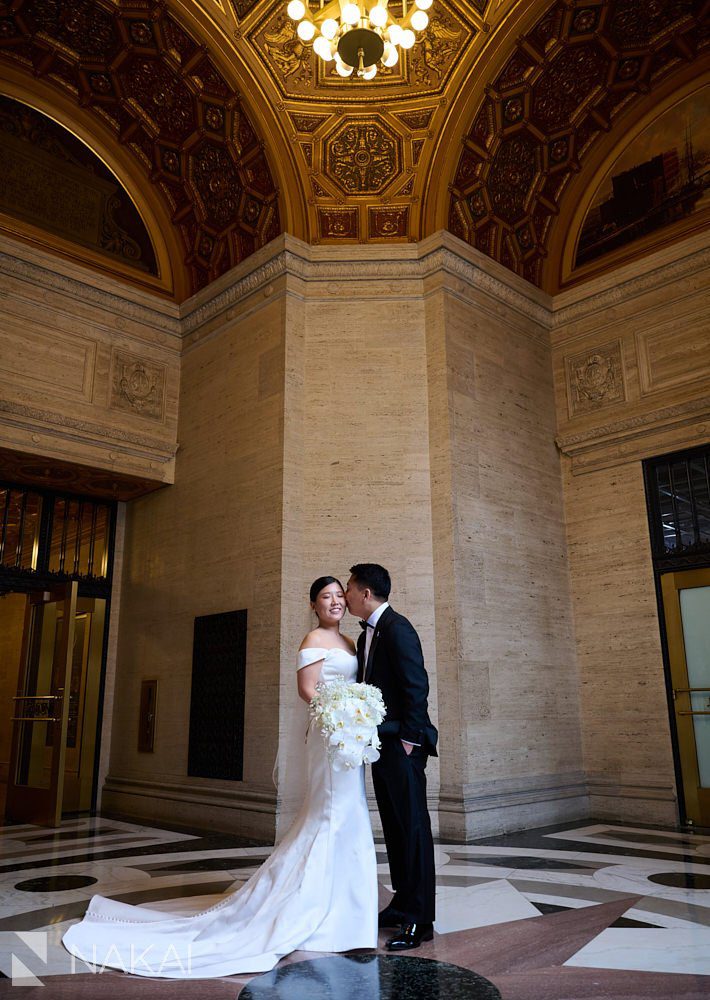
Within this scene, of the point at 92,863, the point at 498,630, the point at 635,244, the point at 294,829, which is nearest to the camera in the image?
the point at 294,829

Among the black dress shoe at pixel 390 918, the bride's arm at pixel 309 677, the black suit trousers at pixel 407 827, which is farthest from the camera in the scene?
the bride's arm at pixel 309 677

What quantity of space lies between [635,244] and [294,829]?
8349mm

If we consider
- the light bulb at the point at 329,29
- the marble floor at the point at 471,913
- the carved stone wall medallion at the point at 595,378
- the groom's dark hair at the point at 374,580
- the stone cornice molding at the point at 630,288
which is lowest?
the marble floor at the point at 471,913

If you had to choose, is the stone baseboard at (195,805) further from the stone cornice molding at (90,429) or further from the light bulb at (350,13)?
the light bulb at (350,13)

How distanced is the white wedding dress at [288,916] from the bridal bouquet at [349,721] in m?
0.15

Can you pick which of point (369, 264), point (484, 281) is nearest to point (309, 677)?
point (369, 264)

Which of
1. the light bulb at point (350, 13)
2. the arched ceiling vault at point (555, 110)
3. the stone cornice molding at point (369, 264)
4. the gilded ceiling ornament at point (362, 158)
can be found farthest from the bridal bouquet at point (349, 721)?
the gilded ceiling ornament at point (362, 158)

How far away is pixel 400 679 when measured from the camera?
160 inches

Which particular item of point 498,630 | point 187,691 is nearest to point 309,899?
point 498,630

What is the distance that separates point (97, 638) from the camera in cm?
1030

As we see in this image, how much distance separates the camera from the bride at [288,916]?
3.58m

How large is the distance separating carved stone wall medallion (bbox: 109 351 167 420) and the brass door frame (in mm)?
6515

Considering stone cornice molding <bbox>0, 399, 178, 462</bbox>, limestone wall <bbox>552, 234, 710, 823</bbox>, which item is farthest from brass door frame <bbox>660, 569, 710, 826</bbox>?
stone cornice molding <bbox>0, 399, 178, 462</bbox>

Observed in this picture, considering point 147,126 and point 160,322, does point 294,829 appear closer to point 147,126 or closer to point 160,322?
point 160,322
